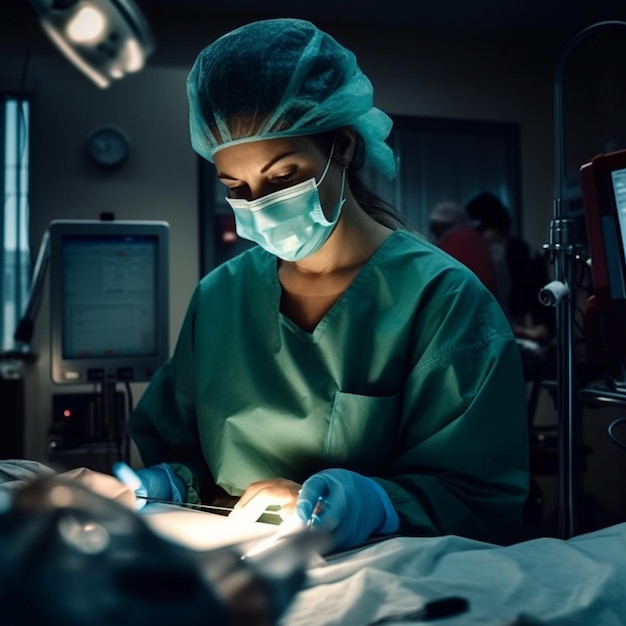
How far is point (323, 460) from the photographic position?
116 centimetres

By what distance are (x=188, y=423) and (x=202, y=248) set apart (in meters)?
2.77

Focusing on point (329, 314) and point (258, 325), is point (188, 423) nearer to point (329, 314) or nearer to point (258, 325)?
point (258, 325)

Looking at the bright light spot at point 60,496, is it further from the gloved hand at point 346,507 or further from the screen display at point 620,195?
the screen display at point 620,195

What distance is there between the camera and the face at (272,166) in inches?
46.6

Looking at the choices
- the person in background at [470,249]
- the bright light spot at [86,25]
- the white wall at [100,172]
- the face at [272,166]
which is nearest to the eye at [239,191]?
the face at [272,166]

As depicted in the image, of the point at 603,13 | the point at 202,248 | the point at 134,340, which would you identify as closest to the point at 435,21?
the point at 603,13

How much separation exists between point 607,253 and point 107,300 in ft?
5.45

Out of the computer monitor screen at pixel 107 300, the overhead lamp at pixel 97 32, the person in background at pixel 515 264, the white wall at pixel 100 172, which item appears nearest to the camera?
the overhead lamp at pixel 97 32

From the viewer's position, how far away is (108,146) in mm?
3838

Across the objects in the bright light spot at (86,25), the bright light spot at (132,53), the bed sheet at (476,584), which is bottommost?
the bed sheet at (476,584)

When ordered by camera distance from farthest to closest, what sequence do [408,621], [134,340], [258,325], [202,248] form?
[202,248] → [134,340] → [258,325] → [408,621]

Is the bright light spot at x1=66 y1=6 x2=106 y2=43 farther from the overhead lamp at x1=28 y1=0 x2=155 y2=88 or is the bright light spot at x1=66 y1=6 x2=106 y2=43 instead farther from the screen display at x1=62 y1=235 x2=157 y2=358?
the screen display at x1=62 y1=235 x2=157 y2=358

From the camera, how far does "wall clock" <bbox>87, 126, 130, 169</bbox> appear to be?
3.81 metres

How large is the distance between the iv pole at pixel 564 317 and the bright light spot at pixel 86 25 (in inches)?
32.5
